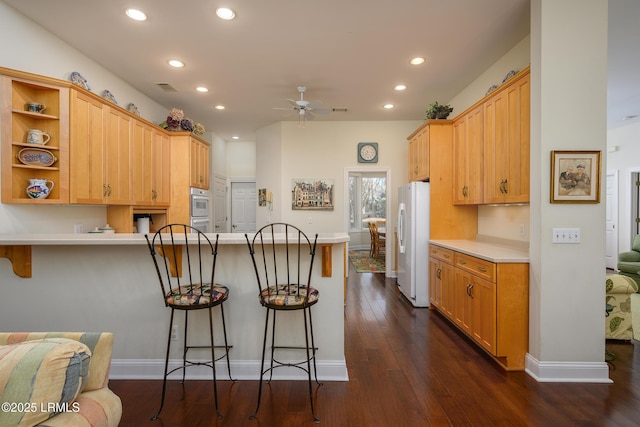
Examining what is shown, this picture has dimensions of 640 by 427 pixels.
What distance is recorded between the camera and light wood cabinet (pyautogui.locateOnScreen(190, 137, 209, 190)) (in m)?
4.67

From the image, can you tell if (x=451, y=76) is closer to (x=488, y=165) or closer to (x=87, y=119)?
(x=488, y=165)

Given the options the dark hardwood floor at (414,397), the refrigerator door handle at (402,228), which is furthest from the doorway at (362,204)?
the dark hardwood floor at (414,397)

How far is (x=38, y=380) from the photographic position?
0.89 metres

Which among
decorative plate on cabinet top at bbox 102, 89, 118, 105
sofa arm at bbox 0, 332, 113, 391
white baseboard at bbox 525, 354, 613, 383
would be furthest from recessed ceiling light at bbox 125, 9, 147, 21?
white baseboard at bbox 525, 354, 613, 383

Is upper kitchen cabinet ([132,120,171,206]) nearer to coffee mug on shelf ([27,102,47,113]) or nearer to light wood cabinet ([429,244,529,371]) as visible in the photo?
coffee mug on shelf ([27,102,47,113])

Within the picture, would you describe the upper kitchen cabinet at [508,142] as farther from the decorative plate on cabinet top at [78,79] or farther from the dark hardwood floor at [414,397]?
the decorative plate on cabinet top at [78,79]

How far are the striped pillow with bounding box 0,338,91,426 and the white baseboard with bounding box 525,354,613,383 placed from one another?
288cm

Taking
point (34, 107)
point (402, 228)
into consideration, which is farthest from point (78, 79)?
point (402, 228)

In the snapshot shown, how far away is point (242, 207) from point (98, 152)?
4.24 meters

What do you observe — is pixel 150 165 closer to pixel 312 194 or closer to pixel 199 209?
pixel 199 209

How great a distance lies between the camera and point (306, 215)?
5.56 m

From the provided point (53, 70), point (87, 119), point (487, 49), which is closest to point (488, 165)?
point (487, 49)

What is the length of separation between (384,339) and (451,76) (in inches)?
127

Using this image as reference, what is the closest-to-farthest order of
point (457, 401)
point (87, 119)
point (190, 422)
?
point (190, 422)
point (457, 401)
point (87, 119)
